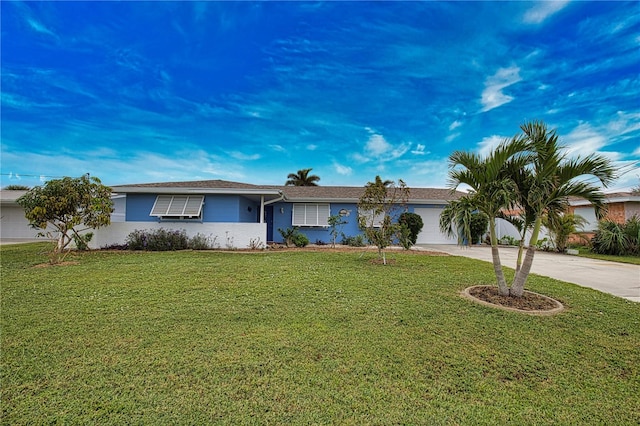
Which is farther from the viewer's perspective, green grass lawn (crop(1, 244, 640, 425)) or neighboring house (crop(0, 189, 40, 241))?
neighboring house (crop(0, 189, 40, 241))

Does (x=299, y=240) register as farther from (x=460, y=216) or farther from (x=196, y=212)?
(x=460, y=216)

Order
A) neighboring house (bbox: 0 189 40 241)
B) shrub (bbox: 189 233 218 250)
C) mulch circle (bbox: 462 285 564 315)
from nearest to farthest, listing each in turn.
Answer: mulch circle (bbox: 462 285 564 315), shrub (bbox: 189 233 218 250), neighboring house (bbox: 0 189 40 241)

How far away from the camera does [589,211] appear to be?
18.3 meters

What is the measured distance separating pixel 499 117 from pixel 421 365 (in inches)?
618

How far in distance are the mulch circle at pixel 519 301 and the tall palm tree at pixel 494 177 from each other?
27 centimetres

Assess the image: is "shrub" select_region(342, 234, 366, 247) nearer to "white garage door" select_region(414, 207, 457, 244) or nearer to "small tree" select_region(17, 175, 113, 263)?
"white garage door" select_region(414, 207, 457, 244)

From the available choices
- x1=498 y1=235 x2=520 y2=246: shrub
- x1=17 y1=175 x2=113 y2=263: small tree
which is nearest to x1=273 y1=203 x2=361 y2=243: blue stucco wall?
x1=17 y1=175 x2=113 y2=263: small tree

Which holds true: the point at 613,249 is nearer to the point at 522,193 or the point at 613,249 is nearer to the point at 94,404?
the point at 522,193

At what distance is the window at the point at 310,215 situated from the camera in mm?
16953

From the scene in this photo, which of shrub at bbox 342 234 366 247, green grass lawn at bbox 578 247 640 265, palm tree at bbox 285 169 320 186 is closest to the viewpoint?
green grass lawn at bbox 578 247 640 265

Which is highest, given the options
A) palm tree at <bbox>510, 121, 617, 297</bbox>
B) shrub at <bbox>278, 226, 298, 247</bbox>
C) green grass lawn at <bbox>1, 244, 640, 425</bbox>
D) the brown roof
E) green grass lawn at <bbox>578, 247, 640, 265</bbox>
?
the brown roof

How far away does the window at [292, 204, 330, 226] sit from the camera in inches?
667

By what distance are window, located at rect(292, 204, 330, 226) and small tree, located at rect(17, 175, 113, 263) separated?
29.4ft

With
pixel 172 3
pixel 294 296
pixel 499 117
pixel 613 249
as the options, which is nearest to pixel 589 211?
pixel 613 249
